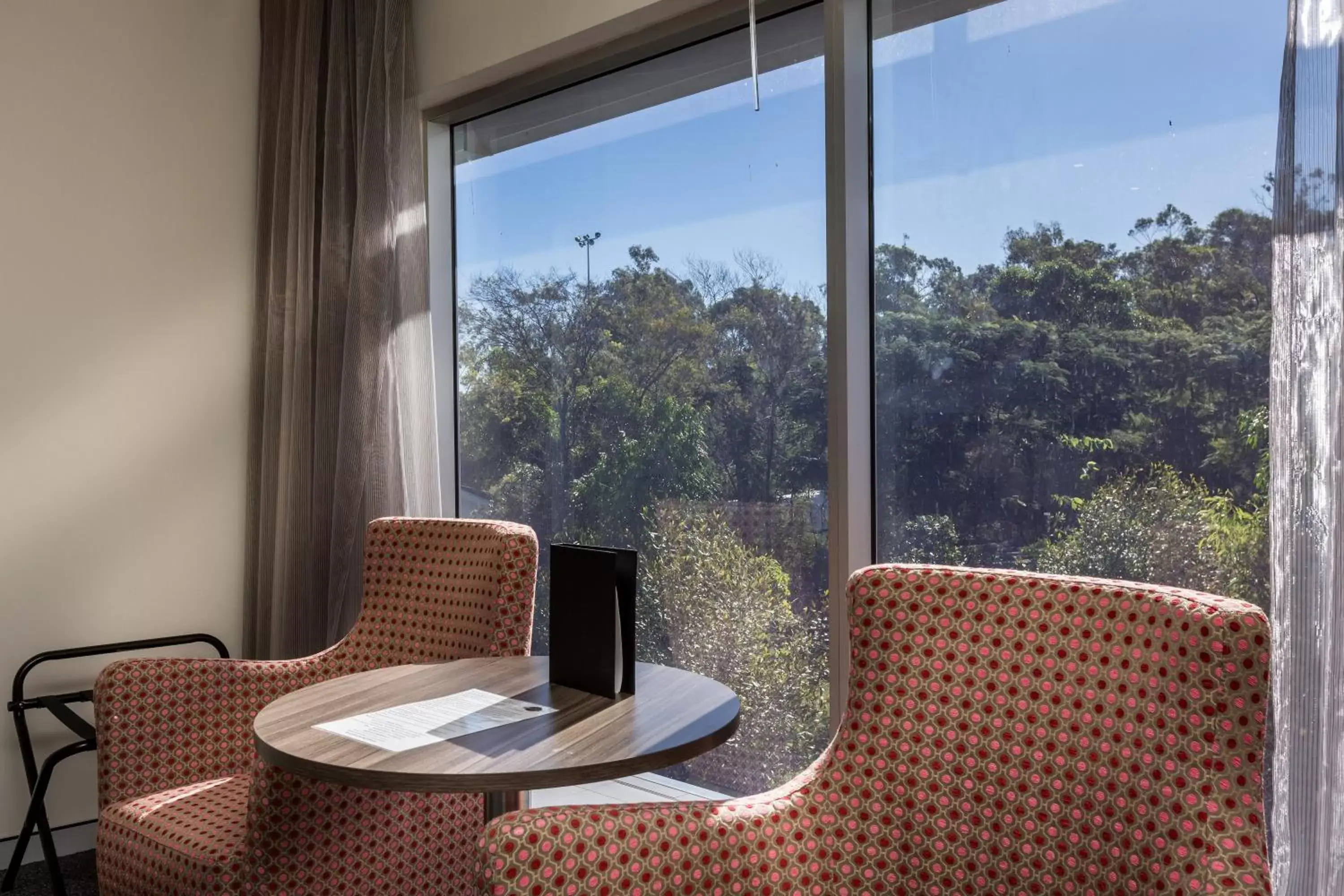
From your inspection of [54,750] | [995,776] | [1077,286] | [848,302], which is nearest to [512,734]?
[995,776]

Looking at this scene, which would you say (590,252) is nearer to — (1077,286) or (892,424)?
(892,424)

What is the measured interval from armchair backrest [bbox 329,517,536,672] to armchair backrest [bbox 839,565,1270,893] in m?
0.83

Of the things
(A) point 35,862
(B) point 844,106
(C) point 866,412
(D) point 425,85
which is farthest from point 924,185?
(A) point 35,862

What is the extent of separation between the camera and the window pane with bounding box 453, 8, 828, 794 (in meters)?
2.33

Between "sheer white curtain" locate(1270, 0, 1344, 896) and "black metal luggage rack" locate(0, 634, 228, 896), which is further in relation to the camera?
"black metal luggage rack" locate(0, 634, 228, 896)

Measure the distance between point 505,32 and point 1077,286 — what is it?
5.50 feet

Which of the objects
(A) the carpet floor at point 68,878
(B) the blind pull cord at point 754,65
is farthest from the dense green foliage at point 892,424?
(A) the carpet floor at point 68,878

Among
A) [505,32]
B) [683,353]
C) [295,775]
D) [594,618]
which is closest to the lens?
[295,775]

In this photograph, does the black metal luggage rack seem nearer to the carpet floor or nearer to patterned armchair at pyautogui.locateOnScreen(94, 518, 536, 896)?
the carpet floor

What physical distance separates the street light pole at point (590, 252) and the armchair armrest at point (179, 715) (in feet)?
3.78

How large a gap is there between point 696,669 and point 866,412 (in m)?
0.79

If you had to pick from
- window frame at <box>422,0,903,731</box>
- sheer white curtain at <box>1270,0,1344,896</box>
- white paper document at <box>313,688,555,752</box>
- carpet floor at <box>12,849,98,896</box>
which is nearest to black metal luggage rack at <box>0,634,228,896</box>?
carpet floor at <box>12,849,98,896</box>

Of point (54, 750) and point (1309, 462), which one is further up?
point (1309, 462)

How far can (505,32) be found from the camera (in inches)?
109
